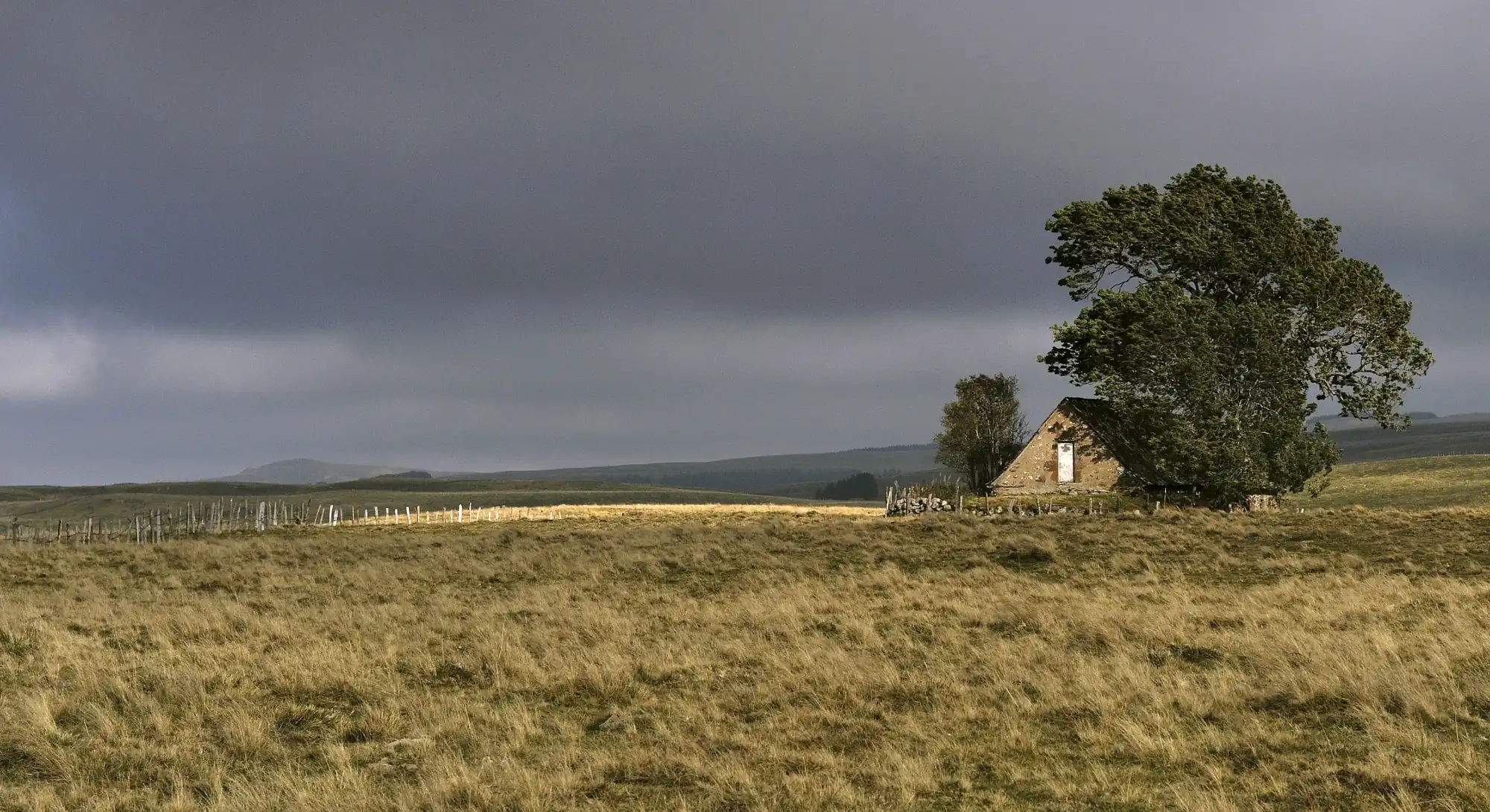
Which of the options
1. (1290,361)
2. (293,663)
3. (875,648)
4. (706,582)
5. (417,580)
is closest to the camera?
(293,663)

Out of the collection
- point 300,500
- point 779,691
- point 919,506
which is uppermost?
point 919,506

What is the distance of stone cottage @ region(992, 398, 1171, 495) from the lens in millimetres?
53375

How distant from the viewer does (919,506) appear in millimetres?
56438

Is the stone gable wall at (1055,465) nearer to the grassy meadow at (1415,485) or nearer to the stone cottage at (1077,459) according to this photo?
the stone cottage at (1077,459)

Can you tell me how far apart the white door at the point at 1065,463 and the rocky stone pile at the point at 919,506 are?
5.64 meters

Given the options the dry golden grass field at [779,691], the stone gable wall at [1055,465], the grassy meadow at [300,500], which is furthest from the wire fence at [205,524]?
the dry golden grass field at [779,691]

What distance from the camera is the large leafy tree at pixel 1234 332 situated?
43719 mm

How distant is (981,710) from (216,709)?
9.21 metres

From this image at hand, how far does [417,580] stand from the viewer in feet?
93.2

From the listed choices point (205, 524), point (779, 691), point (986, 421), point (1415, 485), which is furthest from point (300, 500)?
point (779, 691)

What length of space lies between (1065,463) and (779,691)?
43878 mm

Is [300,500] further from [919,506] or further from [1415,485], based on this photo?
[1415,485]

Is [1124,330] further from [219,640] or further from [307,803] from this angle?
[307,803]

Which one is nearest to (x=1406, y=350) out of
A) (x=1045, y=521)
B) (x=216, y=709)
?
(x=1045, y=521)
